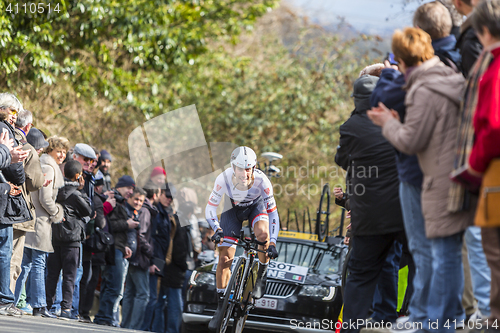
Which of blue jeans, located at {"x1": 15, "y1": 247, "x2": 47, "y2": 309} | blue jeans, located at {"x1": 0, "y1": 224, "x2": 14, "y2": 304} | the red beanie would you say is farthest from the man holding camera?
blue jeans, located at {"x1": 0, "y1": 224, "x2": 14, "y2": 304}

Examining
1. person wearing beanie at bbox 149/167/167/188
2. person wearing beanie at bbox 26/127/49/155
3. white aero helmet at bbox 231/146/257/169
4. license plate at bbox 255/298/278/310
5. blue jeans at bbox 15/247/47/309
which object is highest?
person wearing beanie at bbox 26/127/49/155

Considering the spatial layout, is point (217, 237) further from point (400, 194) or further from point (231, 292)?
point (400, 194)

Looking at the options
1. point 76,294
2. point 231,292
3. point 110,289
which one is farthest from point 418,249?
point 110,289

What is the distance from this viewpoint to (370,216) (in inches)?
192

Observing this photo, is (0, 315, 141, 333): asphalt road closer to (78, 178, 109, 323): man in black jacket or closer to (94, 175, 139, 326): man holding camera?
(78, 178, 109, 323): man in black jacket

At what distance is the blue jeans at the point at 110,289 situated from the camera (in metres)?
9.21

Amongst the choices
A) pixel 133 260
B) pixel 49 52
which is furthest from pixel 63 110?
pixel 133 260

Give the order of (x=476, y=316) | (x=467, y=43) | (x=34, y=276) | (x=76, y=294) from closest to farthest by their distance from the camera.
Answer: (x=476, y=316), (x=467, y=43), (x=34, y=276), (x=76, y=294)

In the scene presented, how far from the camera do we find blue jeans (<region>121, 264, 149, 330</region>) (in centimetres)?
952

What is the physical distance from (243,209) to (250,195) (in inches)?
9.3

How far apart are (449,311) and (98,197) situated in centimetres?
643

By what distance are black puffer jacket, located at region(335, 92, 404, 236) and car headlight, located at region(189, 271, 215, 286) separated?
4135mm

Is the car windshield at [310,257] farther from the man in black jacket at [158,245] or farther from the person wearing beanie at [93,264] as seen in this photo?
the person wearing beanie at [93,264]

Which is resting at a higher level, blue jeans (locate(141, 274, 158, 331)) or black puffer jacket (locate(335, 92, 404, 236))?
black puffer jacket (locate(335, 92, 404, 236))
